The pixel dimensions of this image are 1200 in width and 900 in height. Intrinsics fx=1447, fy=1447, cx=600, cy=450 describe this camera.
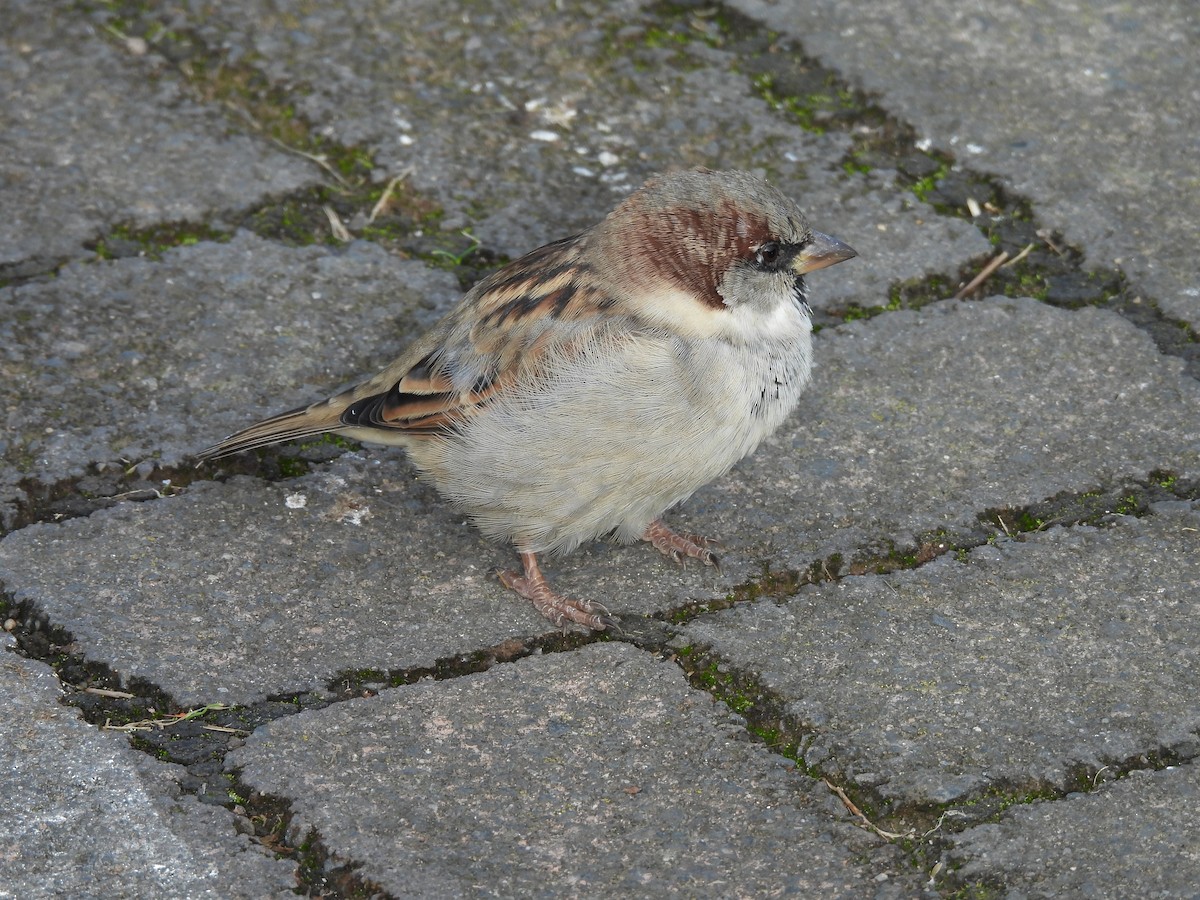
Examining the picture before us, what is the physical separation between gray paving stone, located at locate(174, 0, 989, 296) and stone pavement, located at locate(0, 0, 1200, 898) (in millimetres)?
16

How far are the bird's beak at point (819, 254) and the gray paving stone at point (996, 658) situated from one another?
74 centimetres

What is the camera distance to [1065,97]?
4.56 m

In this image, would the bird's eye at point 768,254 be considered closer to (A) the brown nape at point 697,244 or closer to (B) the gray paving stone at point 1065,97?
(A) the brown nape at point 697,244

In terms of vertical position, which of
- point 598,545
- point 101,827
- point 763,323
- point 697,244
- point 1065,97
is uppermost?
point 1065,97

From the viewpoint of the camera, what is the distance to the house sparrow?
10.2ft

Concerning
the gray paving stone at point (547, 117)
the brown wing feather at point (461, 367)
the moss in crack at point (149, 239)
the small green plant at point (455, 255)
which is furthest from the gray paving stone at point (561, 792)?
the moss in crack at point (149, 239)

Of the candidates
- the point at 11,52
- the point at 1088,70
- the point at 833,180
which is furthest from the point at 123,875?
the point at 1088,70

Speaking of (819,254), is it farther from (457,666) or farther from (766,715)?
(457,666)

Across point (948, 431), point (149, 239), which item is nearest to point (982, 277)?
point (948, 431)

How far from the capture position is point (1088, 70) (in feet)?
15.3

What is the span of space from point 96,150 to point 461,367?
1600 millimetres

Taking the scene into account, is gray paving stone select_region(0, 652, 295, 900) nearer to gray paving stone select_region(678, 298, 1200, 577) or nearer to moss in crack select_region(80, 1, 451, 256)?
gray paving stone select_region(678, 298, 1200, 577)

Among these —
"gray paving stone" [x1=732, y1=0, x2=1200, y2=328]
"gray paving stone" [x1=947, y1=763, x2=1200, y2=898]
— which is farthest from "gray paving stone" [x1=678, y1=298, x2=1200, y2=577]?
"gray paving stone" [x1=947, y1=763, x2=1200, y2=898]

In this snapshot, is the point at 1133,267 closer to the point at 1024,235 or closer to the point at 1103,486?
the point at 1024,235
